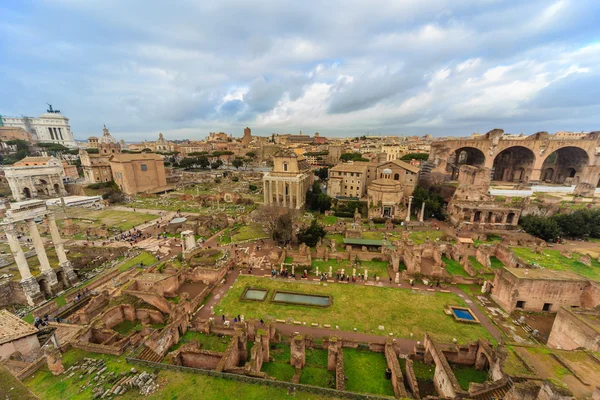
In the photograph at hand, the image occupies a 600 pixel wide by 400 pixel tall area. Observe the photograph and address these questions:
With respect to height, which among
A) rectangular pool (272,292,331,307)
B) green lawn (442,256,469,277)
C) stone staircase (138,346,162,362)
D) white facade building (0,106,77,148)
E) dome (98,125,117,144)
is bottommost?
green lawn (442,256,469,277)

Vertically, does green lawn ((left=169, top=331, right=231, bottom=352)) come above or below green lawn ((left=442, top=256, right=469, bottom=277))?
above

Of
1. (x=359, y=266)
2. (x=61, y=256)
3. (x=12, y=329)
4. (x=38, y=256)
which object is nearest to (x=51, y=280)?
(x=61, y=256)

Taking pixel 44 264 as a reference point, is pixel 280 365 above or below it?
below

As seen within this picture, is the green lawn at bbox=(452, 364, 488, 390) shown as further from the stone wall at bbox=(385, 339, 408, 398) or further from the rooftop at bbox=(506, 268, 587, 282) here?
the rooftop at bbox=(506, 268, 587, 282)

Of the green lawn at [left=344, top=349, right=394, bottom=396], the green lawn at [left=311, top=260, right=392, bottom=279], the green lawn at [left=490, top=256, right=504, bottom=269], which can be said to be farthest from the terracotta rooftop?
the green lawn at [left=490, top=256, right=504, bottom=269]

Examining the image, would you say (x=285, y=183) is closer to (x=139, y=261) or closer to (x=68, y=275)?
(x=139, y=261)

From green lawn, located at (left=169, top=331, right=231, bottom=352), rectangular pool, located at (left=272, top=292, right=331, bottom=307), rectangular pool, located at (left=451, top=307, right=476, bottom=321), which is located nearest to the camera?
green lawn, located at (left=169, top=331, right=231, bottom=352)

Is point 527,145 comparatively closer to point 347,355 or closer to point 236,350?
point 347,355
